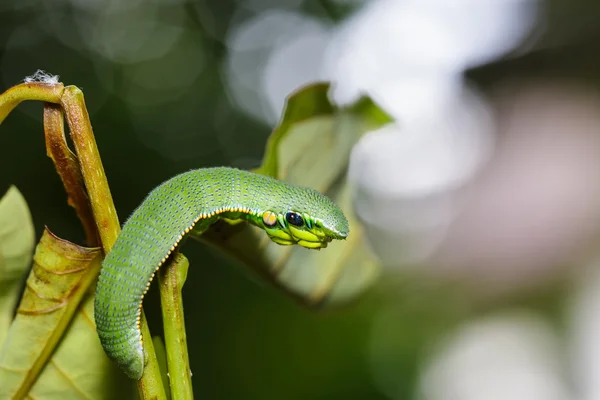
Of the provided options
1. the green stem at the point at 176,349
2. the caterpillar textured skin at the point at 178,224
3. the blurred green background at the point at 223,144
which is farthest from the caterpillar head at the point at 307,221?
the blurred green background at the point at 223,144

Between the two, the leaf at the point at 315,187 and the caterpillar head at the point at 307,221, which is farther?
the leaf at the point at 315,187

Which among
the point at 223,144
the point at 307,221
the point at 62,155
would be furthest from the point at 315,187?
the point at 223,144

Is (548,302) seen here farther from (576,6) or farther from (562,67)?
(576,6)

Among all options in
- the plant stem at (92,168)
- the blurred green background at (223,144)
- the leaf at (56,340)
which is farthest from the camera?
the blurred green background at (223,144)

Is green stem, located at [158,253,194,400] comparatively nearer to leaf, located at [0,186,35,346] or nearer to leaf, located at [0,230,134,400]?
leaf, located at [0,230,134,400]

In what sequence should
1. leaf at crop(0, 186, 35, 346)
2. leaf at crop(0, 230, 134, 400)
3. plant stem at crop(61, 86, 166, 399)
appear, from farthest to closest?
leaf at crop(0, 186, 35, 346)
leaf at crop(0, 230, 134, 400)
plant stem at crop(61, 86, 166, 399)

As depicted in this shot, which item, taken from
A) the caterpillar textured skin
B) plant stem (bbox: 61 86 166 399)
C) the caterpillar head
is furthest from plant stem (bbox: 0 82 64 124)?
the caterpillar head

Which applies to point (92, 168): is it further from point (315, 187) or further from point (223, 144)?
point (223, 144)

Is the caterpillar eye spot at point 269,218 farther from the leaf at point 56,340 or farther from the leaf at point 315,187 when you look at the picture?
the leaf at point 56,340
